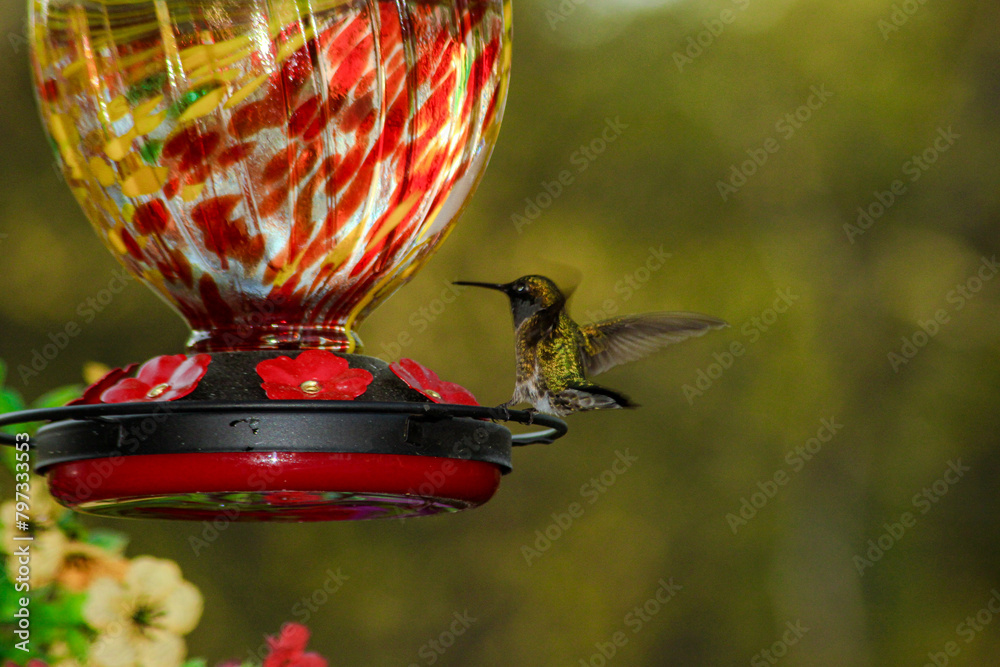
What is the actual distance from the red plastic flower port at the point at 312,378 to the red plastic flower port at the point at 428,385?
4 cm

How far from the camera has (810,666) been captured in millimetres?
6082

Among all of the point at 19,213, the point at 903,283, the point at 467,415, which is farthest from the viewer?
the point at 903,283

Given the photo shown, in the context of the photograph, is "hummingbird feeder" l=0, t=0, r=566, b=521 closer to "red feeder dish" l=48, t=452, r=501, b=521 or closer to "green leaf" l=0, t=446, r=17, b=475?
"red feeder dish" l=48, t=452, r=501, b=521

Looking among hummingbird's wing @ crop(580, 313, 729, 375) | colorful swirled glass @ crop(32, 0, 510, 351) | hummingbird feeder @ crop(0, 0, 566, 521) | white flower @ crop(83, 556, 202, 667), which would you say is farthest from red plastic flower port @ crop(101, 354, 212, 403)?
hummingbird's wing @ crop(580, 313, 729, 375)

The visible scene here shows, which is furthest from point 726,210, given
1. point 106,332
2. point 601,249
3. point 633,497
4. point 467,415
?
point 467,415

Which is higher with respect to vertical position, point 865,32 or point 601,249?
point 865,32

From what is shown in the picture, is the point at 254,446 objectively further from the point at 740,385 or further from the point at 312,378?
the point at 740,385

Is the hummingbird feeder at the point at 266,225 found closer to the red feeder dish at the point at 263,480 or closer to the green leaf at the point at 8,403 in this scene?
the red feeder dish at the point at 263,480

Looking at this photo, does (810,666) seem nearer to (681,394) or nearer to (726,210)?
(681,394)

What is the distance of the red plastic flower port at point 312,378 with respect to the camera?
1.16 m

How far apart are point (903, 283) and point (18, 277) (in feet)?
14.6

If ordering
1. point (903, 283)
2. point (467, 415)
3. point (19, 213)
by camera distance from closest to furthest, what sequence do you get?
1. point (467, 415)
2. point (19, 213)
3. point (903, 283)

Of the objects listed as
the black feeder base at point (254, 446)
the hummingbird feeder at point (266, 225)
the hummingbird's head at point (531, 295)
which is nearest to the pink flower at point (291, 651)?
the hummingbird feeder at point (266, 225)

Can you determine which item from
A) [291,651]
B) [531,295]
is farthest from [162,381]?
[531,295]
